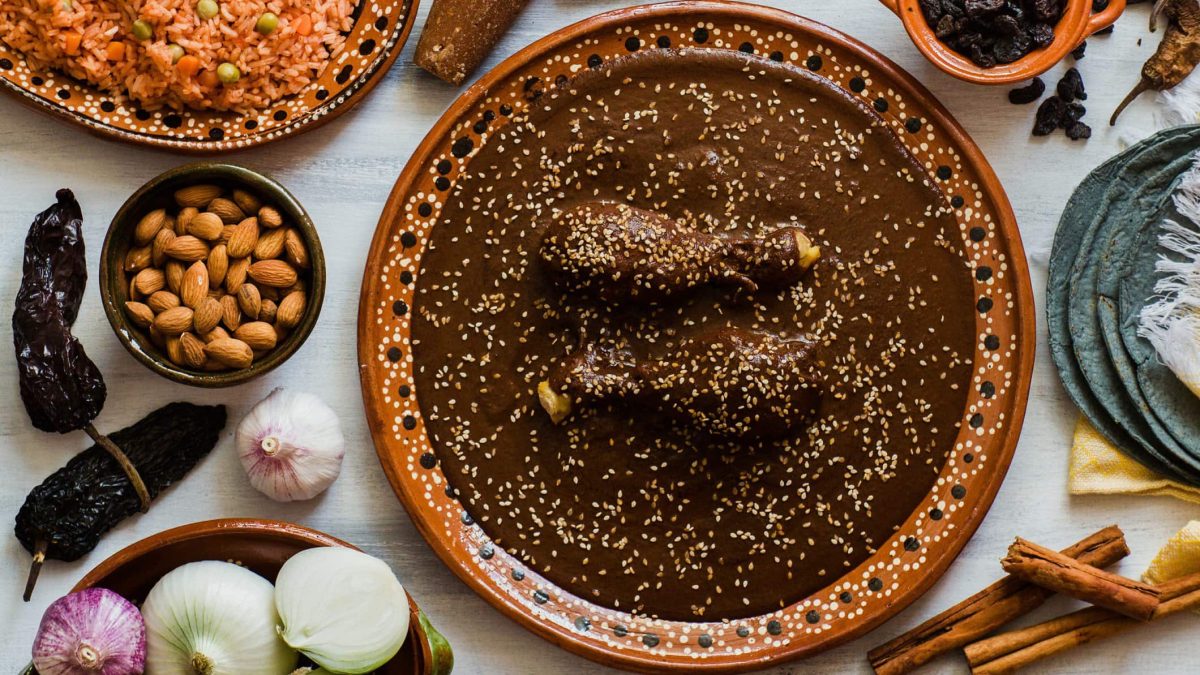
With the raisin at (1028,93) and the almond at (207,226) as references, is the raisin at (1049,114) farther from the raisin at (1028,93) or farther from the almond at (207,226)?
the almond at (207,226)

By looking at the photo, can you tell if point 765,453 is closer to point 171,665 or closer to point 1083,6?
point 1083,6

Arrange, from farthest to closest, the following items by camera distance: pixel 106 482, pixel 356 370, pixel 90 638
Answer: pixel 356 370 < pixel 106 482 < pixel 90 638

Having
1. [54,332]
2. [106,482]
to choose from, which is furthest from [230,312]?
[106,482]

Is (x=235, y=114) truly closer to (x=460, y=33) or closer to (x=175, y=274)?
(x=175, y=274)

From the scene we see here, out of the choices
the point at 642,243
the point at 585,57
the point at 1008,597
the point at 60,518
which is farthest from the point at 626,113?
the point at 60,518

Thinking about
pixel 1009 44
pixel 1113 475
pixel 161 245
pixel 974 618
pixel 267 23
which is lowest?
pixel 974 618

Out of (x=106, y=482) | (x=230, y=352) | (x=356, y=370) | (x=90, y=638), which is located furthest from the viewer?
(x=356, y=370)
